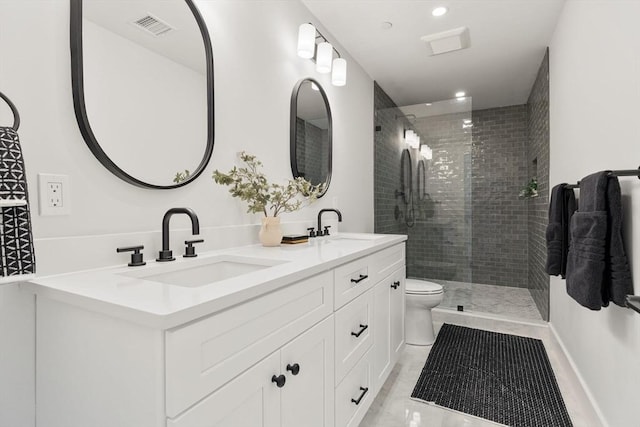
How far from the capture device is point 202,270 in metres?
1.27

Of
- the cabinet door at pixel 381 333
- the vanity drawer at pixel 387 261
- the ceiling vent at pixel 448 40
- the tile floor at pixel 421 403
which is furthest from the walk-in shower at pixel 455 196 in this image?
the cabinet door at pixel 381 333

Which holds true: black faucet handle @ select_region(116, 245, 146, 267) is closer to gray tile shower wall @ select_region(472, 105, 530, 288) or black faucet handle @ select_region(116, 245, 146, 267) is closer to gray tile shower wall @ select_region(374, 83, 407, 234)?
gray tile shower wall @ select_region(374, 83, 407, 234)

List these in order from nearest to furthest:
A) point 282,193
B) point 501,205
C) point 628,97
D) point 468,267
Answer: point 628,97
point 282,193
point 468,267
point 501,205

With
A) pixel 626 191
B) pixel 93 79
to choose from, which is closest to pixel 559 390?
pixel 626 191

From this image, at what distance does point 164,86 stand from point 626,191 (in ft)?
6.15

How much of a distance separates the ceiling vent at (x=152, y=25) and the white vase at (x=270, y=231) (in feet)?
2.86

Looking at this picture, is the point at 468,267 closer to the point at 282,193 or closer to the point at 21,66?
the point at 282,193

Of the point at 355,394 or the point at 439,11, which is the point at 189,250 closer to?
the point at 355,394

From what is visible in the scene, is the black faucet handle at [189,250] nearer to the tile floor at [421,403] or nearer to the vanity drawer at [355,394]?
the vanity drawer at [355,394]

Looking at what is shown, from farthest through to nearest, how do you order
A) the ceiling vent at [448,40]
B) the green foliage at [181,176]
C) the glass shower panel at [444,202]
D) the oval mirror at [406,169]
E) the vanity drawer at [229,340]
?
the oval mirror at [406,169] < the glass shower panel at [444,202] < the ceiling vent at [448,40] < the green foliage at [181,176] < the vanity drawer at [229,340]

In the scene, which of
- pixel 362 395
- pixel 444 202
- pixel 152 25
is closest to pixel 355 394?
pixel 362 395

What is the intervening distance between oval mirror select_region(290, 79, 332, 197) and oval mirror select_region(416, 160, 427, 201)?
150cm

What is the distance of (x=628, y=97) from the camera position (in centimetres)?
127

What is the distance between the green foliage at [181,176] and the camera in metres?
1.31
